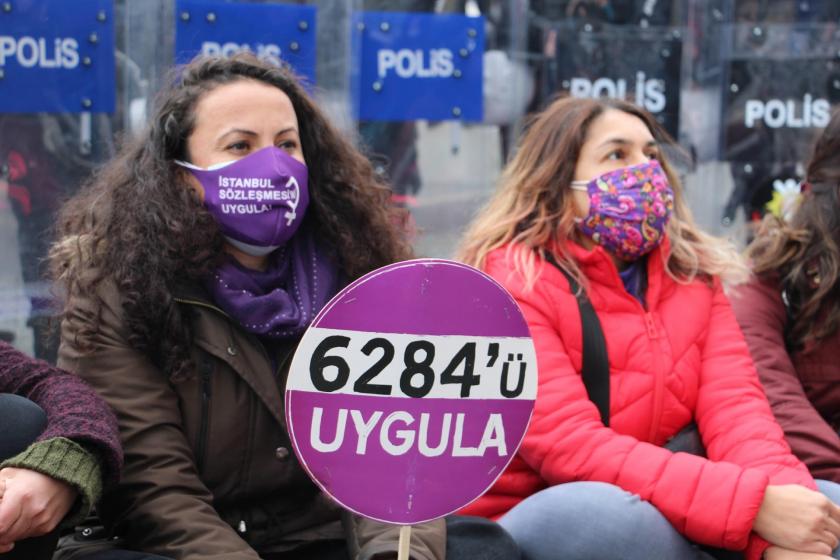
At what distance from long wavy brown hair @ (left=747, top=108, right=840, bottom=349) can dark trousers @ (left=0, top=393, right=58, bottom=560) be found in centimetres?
221

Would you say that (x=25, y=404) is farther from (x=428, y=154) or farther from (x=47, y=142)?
(x=428, y=154)

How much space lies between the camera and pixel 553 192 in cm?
349

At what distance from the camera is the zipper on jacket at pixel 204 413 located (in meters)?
2.82

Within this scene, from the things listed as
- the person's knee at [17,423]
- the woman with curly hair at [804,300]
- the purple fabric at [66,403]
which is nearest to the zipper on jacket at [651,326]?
the woman with curly hair at [804,300]

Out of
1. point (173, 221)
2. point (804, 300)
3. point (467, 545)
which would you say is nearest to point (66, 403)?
point (173, 221)

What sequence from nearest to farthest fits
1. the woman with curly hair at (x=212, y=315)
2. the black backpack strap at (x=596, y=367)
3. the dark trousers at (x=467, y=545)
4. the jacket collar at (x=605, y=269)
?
the woman with curly hair at (x=212, y=315)
the dark trousers at (x=467, y=545)
the black backpack strap at (x=596, y=367)
the jacket collar at (x=605, y=269)

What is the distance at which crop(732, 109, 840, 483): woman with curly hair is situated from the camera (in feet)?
11.7

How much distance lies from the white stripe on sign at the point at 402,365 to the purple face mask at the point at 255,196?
0.68m

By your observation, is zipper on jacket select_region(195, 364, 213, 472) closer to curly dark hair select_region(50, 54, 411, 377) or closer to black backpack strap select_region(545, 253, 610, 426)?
curly dark hair select_region(50, 54, 411, 377)

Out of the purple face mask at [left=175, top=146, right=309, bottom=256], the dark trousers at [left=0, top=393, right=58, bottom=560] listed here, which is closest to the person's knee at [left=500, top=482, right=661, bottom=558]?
the purple face mask at [left=175, top=146, right=309, bottom=256]

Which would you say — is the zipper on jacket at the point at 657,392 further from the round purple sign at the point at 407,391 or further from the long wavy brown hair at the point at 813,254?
the round purple sign at the point at 407,391

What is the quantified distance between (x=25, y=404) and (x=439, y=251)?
2494 millimetres

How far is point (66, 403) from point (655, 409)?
1545 mm

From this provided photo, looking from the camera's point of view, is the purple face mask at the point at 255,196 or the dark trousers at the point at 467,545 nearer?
the dark trousers at the point at 467,545
